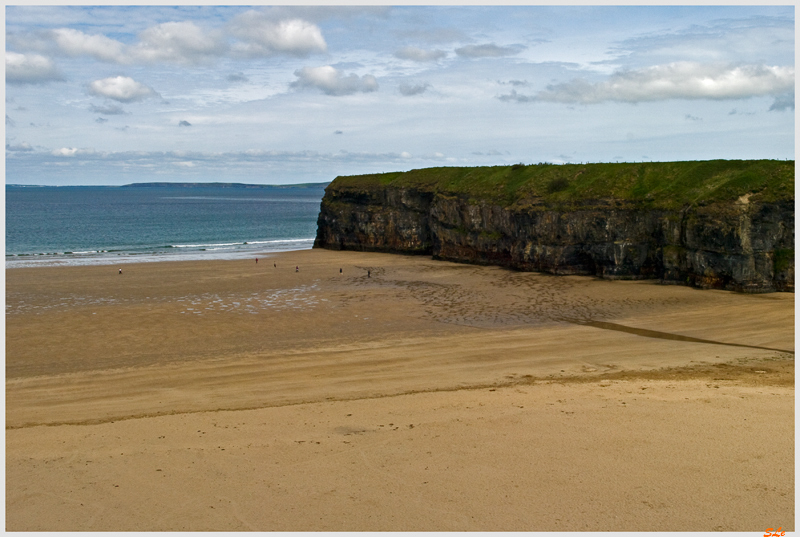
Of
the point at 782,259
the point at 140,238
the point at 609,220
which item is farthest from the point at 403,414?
the point at 140,238

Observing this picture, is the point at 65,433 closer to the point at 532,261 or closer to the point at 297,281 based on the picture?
the point at 297,281

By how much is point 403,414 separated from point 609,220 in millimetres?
31103

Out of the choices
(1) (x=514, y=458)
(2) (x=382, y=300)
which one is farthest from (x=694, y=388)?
(2) (x=382, y=300)

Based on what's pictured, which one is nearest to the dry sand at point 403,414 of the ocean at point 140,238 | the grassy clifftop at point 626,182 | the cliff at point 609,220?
the cliff at point 609,220

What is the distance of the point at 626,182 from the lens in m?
43.3

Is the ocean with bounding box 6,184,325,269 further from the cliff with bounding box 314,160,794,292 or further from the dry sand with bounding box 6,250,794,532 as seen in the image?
the dry sand with bounding box 6,250,794,532

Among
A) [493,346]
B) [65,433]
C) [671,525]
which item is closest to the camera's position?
[671,525]

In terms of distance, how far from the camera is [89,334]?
88.6 feet

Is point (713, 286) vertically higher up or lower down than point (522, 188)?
lower down

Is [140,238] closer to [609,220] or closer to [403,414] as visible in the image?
[609,220]

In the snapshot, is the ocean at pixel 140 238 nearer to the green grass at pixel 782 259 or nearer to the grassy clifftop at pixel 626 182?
the grassy clifftop at pixel 626 182

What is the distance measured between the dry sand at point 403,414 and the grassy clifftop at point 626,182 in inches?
288

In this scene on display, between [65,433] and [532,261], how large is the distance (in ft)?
117

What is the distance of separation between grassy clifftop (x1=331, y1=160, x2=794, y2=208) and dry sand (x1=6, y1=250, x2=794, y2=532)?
7322 mm
